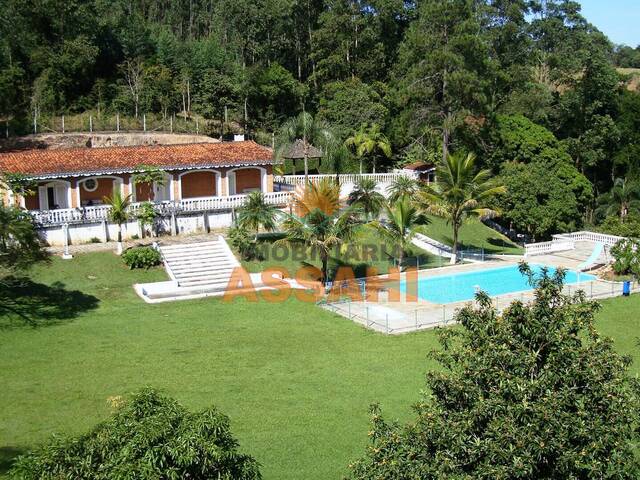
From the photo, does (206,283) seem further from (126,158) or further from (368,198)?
(368,198)

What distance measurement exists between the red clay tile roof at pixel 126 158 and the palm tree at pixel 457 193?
8.92m

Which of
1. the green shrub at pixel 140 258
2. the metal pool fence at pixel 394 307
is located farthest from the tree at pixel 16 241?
the metal pool fence at pixel 394 307

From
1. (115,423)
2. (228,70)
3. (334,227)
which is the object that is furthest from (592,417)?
(228,70)

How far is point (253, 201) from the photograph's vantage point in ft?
100

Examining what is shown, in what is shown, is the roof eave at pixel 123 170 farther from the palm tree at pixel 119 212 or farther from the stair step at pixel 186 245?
the stair step at pixel 186 245

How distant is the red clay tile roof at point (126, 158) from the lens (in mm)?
31953

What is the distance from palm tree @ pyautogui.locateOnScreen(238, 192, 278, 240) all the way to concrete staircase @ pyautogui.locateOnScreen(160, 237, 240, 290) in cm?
167

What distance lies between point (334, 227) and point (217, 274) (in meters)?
5.72

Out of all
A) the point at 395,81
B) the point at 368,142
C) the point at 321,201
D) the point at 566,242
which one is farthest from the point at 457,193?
the point at 395,81

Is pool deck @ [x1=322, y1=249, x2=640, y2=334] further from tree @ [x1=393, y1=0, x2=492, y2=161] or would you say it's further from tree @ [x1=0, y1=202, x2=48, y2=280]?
tree @ [x1=393, y1=0, x2=492, y2=161]

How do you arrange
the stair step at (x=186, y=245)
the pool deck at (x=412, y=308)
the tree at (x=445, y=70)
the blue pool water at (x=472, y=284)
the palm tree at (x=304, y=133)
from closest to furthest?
1. the pool deck at (x=412, y=308)
2. the blue pool water at (x=472, y=284)
3. the stair step at (x=186, y=245)
4. the palm tree at (x=304, y=133)
5. the tree at (x=445, y=70)

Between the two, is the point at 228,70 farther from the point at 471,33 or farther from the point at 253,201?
the point at 253,201

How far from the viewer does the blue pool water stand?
28.5 metres

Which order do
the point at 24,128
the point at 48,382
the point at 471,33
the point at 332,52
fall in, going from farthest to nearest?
the point at 332,52 < the point at 24,128 < the point at 471,33 < the point at 48,382
